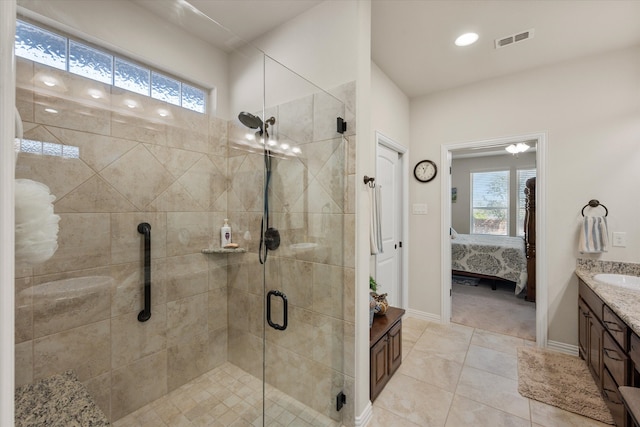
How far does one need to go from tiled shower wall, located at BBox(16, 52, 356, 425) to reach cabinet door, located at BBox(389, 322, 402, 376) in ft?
2.03

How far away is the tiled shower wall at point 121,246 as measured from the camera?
56.2 inches

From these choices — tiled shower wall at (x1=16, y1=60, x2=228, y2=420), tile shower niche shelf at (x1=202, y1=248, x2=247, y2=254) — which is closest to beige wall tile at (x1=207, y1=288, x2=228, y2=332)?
tiled shower wall at (x1=16, y1=60, x2=228, y2=420)

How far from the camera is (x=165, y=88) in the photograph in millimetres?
1903

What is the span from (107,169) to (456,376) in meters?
2.99

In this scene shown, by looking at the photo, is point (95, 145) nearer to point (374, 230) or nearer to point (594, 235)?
point (374, 230)

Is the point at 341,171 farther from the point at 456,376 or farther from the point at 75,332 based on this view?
the point at 456,376

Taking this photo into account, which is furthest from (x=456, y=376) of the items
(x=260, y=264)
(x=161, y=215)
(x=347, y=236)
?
(x=161, y=215)

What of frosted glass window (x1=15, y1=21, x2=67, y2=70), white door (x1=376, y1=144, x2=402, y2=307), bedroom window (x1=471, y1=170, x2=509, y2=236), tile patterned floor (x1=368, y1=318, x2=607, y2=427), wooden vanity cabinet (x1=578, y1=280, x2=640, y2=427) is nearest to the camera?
frosted glass window (x1=15, y1=21, x2=67, y2=70)

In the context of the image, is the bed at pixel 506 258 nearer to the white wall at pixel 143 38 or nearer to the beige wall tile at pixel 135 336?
the white wall at pixel 143 38

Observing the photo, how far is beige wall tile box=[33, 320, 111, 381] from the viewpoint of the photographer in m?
1.45

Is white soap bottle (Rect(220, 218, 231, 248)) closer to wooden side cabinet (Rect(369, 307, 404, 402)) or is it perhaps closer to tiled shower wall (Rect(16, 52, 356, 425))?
tiled shower wall (Rect(16, 52, 356, 425))

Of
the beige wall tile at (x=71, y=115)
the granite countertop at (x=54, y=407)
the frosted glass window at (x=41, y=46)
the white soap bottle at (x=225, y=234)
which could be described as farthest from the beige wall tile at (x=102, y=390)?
the frosted glass window at (x=41, y=46)

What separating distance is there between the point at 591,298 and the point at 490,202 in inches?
205

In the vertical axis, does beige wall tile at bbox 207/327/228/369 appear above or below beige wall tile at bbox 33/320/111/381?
below
